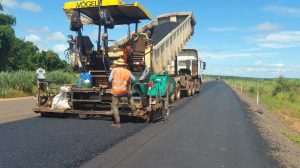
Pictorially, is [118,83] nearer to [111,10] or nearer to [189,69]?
[111,10]

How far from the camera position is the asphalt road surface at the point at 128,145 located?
607 centimetres

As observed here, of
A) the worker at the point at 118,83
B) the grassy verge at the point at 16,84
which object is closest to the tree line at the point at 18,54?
the grassy verge at the point at 16,84

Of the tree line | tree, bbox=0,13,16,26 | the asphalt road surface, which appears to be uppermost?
tree, bbox=0,13,16,26

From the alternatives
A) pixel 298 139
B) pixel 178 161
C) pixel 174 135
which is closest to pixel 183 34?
pixel 298 139

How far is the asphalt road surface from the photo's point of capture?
607 cm

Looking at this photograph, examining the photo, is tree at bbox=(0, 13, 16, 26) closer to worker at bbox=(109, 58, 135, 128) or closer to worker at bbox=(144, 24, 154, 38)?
worker at bbox=(144, 24, 154, 38)

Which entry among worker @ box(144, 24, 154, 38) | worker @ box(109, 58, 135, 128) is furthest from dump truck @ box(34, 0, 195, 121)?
worker @ box(144, 24, 154, 38)

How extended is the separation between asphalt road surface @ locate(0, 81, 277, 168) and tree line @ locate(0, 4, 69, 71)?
18.1m

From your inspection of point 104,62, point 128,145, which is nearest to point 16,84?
point 104,62

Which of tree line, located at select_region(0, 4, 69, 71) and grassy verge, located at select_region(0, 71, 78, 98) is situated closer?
grassy verge, located at select_region(0, 71, 78, 98)

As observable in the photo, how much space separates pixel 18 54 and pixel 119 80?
2274 centimetres

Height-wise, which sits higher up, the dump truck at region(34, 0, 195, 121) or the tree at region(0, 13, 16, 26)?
the tree at region(0, 13, 16, 26)

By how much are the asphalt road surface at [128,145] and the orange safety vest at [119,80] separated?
0.87 meters

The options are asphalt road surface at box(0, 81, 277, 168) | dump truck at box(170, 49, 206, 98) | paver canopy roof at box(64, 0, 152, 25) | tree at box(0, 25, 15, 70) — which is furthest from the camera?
tree at box(0, 25, 15, 70)
